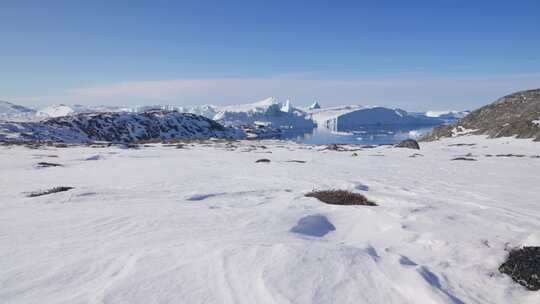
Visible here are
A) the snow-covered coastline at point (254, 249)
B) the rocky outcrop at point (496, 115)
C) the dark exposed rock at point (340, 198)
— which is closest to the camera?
the snow-covered coastline at point (254, 249)

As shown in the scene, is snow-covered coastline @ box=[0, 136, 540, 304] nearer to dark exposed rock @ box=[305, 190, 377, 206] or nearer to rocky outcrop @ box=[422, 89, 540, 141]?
dark exposed rock @ box=[305, 190, 377, 206]

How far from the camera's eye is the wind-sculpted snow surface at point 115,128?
8875 centimetres

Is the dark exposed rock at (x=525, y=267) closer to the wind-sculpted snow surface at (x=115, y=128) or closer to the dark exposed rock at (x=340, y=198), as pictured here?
the dark exposed rock at (x=340, y=198)

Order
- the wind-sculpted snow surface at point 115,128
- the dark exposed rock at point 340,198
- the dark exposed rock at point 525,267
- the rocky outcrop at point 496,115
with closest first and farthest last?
1. the dark exposed rock at point 525,267
2. the dark exposed rock at point 340,198
3. the rocky outcrop at point 496,115
4. the wind-sculpted snow surface at point 115,128

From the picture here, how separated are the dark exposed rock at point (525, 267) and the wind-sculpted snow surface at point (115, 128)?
8957cm

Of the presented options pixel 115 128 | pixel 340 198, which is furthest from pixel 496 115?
pixel 115 128

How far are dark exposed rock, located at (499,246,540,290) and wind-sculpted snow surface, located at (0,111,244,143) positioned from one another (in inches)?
3526

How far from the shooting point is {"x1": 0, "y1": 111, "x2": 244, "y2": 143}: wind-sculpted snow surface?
88.8 m


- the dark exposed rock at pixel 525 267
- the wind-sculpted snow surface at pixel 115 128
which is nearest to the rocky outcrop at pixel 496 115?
the dark exposed rock at pixel 525 267

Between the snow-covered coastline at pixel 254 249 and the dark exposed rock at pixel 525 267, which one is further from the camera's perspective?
the dark exposed rock at pixel 525 267

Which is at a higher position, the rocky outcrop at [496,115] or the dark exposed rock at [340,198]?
the rocky outcrop at [496,115]

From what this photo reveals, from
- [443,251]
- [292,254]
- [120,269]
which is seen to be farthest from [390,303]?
[120,269]

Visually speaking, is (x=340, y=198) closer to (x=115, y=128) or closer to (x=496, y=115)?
(x=496, y=115)

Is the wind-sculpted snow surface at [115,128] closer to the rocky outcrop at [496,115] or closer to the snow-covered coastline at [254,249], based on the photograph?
the snow-covered coastline at [254,249]
